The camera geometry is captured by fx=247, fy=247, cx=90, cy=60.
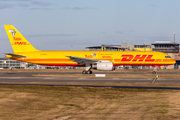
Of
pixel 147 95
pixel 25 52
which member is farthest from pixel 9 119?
pixel 25 52

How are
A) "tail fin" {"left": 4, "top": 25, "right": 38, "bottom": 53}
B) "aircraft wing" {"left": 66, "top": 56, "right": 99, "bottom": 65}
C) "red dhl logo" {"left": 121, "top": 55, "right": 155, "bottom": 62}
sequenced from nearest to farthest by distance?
"aircraft wing" {"left": 66, "top": 56, "right": 99, "bottom": 65} → "red dhl logo" {"left": 121, "top": 55, "right": 155, "bottom": 62} → "tail fin" {"left": 4, "top": 25, "right": 38, "bottom": 53}

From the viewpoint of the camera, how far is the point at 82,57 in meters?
54.3

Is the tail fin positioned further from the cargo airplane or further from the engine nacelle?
the engine nacelle

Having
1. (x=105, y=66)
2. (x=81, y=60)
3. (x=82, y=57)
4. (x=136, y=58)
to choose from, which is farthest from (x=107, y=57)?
Result: (x=136, y=58)

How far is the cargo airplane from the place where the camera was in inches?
2066

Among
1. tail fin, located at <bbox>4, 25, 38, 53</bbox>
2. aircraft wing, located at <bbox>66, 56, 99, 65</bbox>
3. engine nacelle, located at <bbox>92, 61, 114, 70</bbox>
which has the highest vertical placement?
tail fin, located at <bbox>4, 25, 38, 53</bbox>

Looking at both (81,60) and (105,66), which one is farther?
(81,60)

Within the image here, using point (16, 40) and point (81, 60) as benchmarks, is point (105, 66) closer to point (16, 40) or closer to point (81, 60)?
point (81, 60)

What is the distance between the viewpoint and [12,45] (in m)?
56.3

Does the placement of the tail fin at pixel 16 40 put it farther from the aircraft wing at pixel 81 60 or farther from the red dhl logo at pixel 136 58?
the red dhl logo at pixel 136 58

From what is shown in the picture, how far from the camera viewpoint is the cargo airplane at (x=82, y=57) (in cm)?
5247

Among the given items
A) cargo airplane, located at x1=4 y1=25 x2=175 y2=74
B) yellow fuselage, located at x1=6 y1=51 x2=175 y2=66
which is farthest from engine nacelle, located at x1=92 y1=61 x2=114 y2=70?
yellow fuselage, located at x1=6 y1=51 x2=175 y2=66

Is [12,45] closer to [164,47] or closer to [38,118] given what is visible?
[38,118]

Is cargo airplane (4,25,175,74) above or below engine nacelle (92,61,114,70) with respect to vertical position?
above
